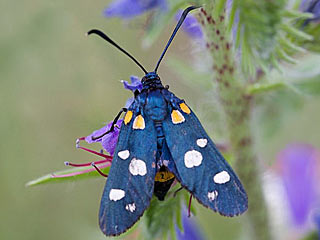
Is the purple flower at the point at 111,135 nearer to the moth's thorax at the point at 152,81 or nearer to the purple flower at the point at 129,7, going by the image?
the moth's thorax at the point at 152,81

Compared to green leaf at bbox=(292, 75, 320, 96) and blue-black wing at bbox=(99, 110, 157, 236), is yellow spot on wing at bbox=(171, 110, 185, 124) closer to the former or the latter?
blue-black wing at bbox=(99, 110, 157, 236)

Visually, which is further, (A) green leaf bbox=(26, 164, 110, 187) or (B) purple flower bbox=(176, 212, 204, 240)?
(B) purple flower bbox=(176, 212, 204, 240)

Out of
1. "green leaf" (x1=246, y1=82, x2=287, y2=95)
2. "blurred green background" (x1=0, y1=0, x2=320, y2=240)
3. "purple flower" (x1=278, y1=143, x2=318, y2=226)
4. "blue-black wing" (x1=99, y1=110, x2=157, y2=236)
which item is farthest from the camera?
"blurred green background" (x1=0, y1=0, x2=320, y2=240)

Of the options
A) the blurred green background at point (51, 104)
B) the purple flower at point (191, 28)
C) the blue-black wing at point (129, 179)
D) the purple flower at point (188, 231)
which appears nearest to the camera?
the blue-black wing at point (129, 179)

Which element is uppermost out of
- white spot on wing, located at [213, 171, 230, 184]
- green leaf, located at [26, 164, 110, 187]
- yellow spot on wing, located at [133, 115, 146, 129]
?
yellow spot on wing, located at [133, 115, 146, 129]

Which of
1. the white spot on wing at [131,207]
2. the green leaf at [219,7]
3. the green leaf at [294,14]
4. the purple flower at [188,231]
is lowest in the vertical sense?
the white spot on wing at [131,207]

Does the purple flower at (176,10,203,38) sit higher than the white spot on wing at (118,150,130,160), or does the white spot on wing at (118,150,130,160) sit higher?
the purple flower at (176,10,203,38)

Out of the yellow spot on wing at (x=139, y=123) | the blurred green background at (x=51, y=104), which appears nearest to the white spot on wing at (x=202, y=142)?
the yellow spot on wing at (x=139, y=123)

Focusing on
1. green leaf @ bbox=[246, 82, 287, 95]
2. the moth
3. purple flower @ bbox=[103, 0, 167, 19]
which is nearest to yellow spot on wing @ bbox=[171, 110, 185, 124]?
the moth
